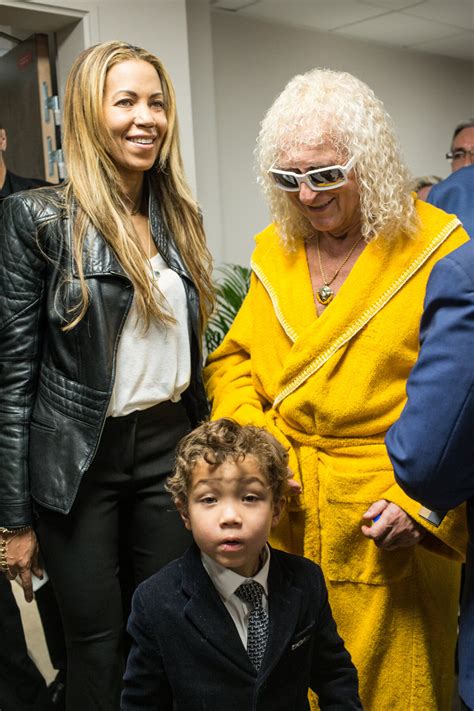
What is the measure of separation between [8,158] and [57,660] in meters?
2.48

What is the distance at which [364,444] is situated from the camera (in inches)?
70.0

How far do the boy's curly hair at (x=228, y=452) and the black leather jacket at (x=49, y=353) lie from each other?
0.24 meters

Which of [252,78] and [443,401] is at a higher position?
[252,78]

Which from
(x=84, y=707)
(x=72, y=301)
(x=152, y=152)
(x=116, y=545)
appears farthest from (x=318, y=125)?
(x=84, y=707)

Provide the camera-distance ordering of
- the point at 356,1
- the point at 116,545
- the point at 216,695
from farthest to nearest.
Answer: the point at 356,1
the point at 116,545
the point at 216,695

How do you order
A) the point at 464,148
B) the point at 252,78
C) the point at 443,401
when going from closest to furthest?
1. the point at 443,401
2. the point at 464,148
3. the point at 252,78

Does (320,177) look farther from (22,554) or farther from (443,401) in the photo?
(22,554)

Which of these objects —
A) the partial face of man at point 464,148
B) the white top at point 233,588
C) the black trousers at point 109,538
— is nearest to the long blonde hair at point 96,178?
the black trousers at point 109,538

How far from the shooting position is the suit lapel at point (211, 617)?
4.70 ft

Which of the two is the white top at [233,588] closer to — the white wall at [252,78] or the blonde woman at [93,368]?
the blonde woman at [93,368]

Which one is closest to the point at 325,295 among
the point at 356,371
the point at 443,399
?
the point at 356,371

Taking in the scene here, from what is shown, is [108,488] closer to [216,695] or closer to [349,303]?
[216,695]

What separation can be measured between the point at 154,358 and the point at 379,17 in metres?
4.71

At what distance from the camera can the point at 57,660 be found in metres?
2.51
